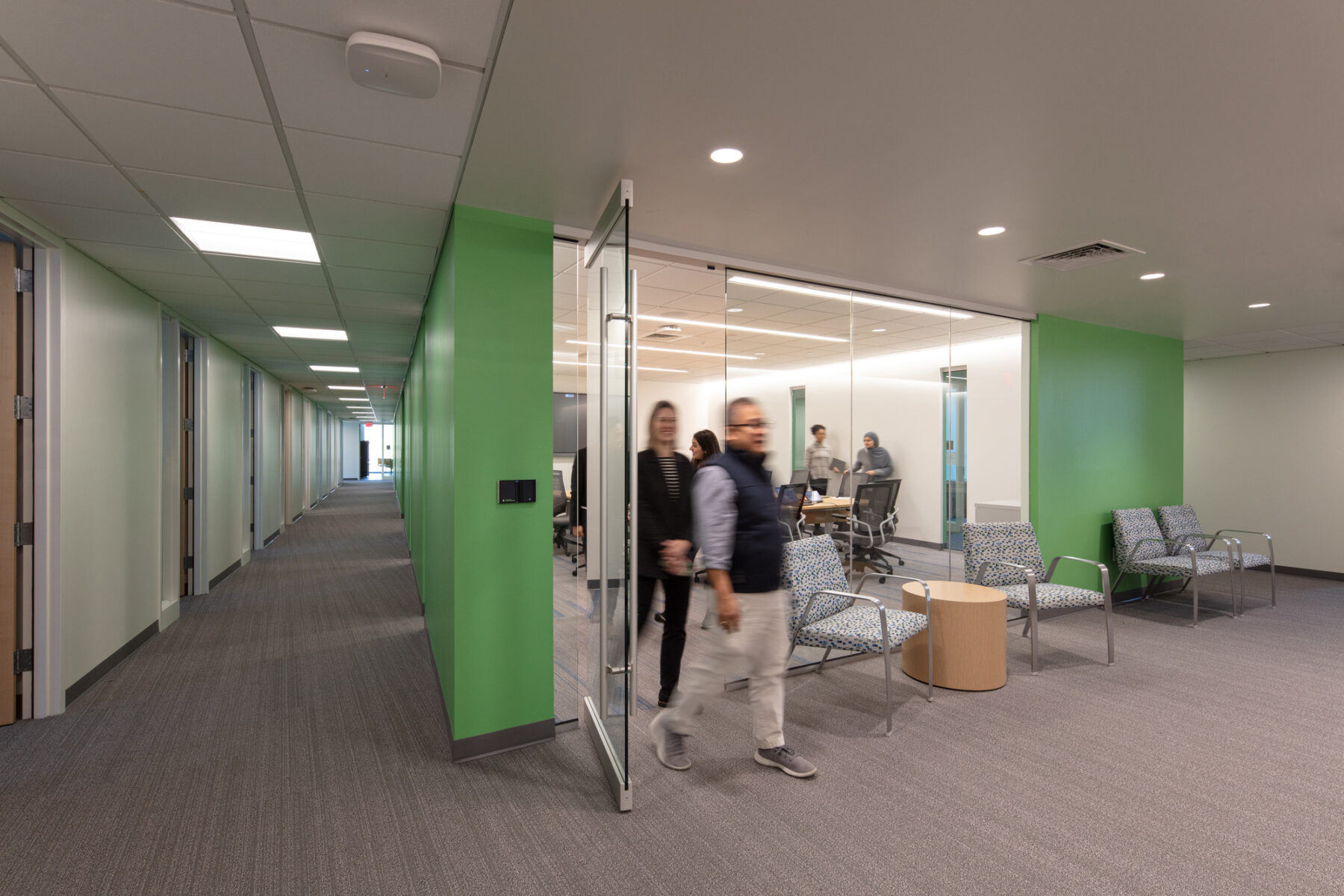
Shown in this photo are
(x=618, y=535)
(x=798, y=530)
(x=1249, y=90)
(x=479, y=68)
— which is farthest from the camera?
(x=798, y=530)

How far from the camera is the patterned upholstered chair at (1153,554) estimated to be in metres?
5.33

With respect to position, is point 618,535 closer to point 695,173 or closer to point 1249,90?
point 695,173

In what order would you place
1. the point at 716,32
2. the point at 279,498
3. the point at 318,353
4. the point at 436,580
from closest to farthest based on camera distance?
the point at 716,32 → the point at 436,580 → the point at 318,353 → the point at 279,498

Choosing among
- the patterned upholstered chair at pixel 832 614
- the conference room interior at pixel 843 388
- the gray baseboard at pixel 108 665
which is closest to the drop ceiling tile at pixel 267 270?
the conference room interior at pixel 843 388

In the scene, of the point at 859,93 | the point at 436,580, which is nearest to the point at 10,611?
the point at 436,580

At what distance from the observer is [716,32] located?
1686mm

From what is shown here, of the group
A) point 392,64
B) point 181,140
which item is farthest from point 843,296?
point 181,140

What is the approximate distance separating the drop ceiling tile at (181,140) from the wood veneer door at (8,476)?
4.61 ft

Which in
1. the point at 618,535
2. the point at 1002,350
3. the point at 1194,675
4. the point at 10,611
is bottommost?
the point at 1194,675

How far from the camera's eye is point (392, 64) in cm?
173

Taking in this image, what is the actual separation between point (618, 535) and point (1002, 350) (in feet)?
16.3

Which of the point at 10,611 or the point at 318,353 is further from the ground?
the point at 318,353

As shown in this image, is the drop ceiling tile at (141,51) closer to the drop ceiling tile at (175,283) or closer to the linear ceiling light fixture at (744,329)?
the drop ceiling tile at (175,283)

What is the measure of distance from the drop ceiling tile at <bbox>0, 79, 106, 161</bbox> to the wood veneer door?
128 centimetres
